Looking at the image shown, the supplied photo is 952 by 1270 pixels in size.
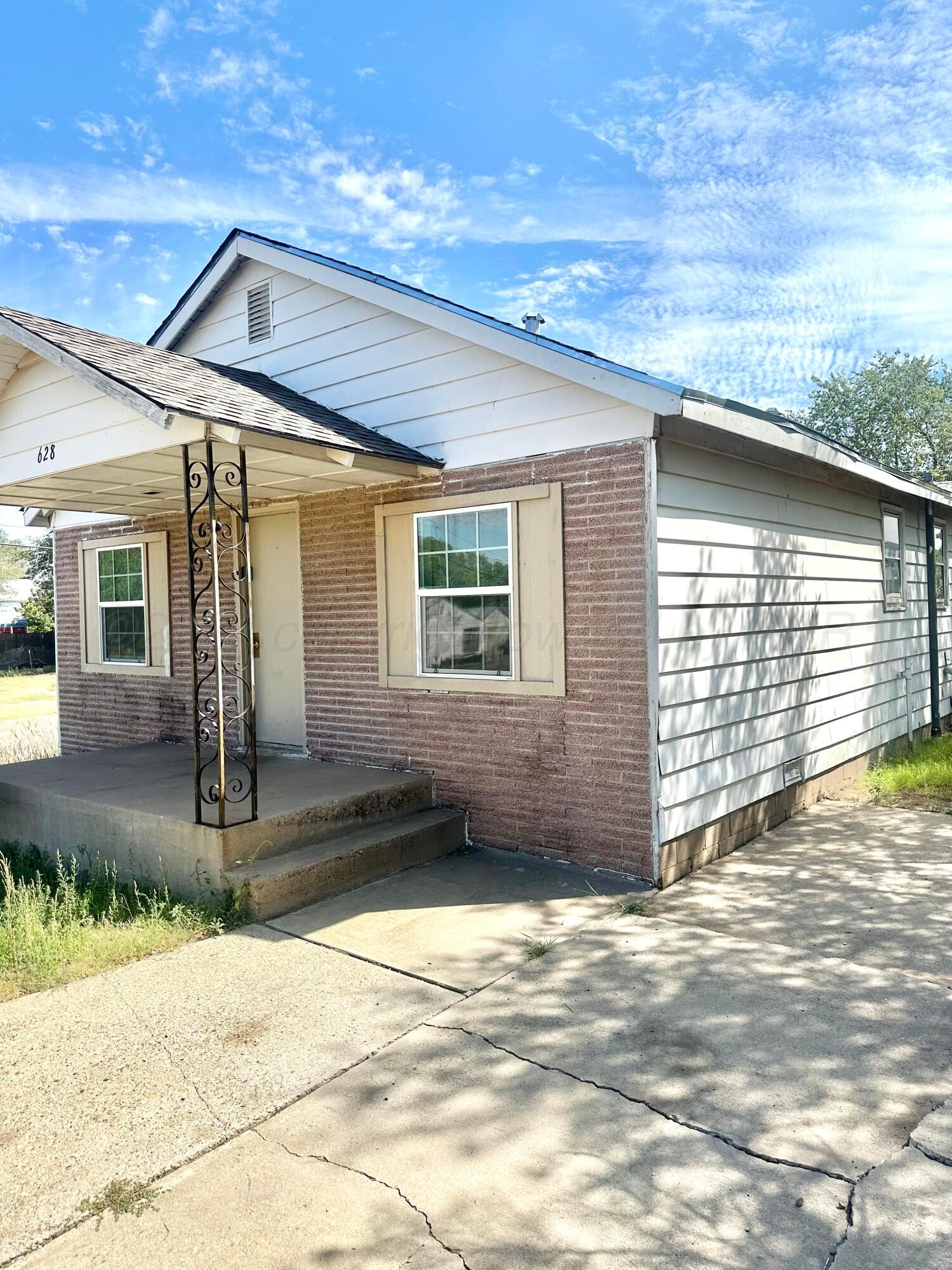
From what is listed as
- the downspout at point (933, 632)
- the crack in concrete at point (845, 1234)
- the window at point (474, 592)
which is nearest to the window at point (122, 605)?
the window at point (474, 592)

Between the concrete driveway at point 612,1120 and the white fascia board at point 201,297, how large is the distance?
673cm

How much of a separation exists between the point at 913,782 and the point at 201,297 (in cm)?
914

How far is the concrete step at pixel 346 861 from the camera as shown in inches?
204

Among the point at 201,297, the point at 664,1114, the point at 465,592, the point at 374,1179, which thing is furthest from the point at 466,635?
the point at 201,297

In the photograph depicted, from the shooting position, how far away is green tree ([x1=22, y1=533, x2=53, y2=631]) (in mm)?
35469

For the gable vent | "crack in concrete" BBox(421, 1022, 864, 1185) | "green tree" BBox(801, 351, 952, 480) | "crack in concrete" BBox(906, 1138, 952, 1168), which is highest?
"green tree" BBox(801, 351, 952, 480)

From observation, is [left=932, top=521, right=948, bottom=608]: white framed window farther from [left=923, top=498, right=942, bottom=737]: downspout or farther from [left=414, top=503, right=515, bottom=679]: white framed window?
[left=414, top=503, right=515, bottom=679]: white framed window

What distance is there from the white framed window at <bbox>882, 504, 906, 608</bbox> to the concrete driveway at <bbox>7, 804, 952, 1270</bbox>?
6.16 m

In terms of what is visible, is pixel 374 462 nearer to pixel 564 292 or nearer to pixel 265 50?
pixel 265 50

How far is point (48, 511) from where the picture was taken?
1073cm

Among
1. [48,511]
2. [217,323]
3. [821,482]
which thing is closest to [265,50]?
[217,323]

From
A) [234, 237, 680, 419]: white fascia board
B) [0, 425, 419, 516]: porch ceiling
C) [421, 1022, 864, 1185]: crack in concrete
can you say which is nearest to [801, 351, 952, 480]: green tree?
[234, 237, 680, 419]: white fascia board

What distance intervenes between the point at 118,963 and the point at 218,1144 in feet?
6.48

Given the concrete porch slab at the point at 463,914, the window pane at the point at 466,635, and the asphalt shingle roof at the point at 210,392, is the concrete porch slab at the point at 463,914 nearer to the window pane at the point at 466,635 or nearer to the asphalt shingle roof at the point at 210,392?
the window pane at the point at 466,635
